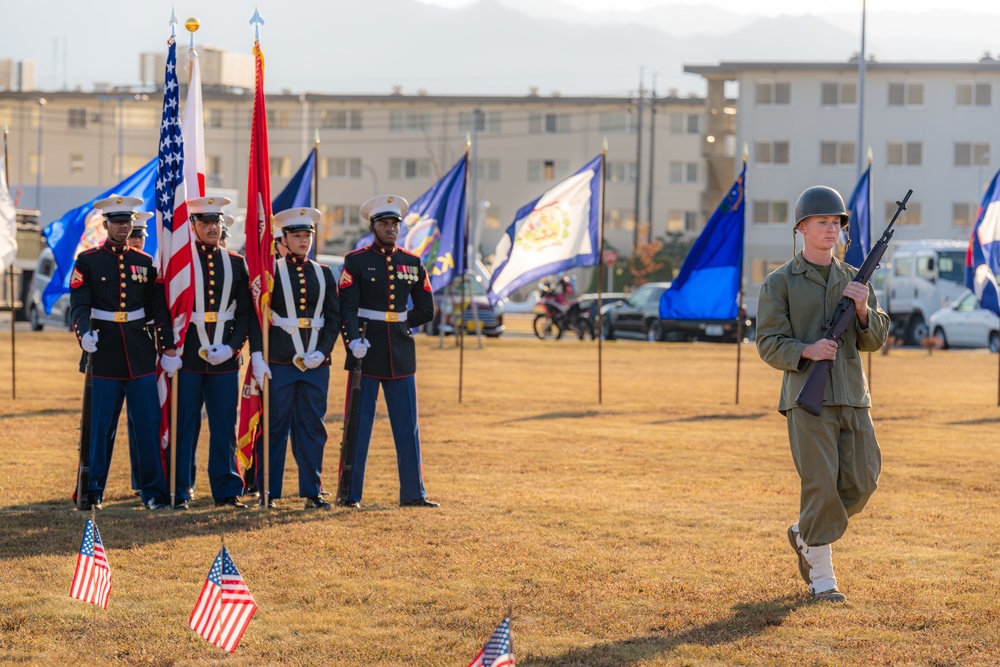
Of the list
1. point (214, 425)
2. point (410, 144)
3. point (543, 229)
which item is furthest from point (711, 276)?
point (410, 144)

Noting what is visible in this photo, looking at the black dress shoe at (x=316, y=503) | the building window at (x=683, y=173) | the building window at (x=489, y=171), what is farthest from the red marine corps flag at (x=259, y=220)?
the building window at (x=683, y=173)

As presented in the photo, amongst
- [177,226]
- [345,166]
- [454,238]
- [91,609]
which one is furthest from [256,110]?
[345,166]

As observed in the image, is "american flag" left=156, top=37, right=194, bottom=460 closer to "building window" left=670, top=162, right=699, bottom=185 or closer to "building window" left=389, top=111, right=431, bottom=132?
"building window" left=389, top=111, right=431, bottom=132

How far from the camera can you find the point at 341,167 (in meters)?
85.2

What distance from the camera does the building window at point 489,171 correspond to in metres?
82.9

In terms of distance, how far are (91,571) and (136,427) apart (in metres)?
4.60

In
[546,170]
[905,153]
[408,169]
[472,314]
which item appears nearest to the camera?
[472,314]

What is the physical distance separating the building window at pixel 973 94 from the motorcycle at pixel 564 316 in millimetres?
35010

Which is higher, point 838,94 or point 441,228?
point 838,94

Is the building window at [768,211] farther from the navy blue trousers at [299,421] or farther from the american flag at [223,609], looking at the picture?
the american flag at [223,609]

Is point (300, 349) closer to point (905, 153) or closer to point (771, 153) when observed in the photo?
point (771, 153)

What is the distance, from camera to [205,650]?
257 inches

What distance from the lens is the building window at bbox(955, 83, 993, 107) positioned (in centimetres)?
6850

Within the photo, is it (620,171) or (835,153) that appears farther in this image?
(620,171)
